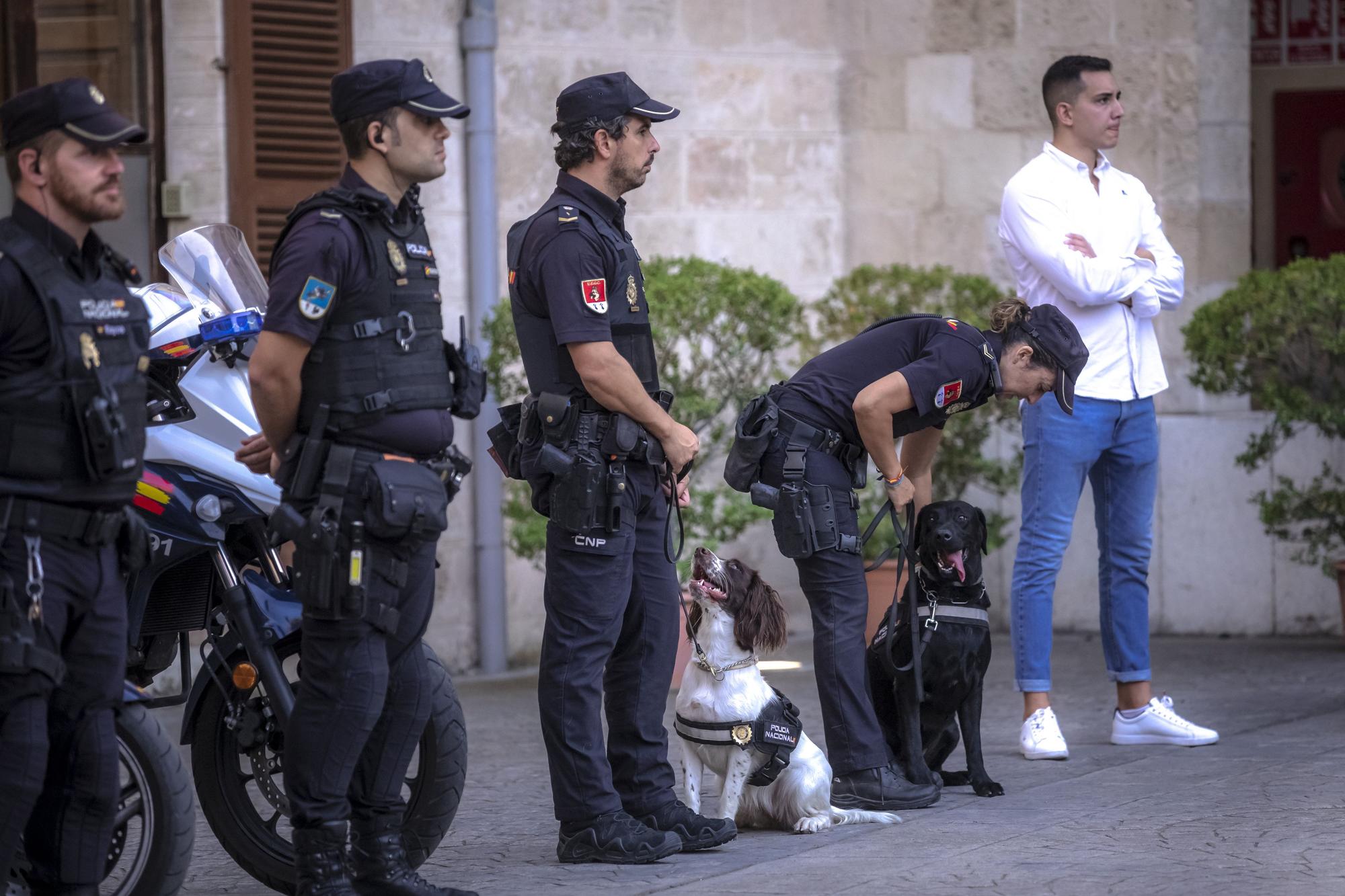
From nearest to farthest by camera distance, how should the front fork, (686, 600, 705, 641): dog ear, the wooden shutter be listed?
the front fork
(686, 600, 705, 641): dog ear
the wooden shutter

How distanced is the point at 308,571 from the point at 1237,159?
6.83 meters

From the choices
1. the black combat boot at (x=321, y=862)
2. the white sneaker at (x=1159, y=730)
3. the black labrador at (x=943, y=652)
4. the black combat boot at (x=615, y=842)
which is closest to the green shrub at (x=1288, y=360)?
the white sneaker at (x=1159, y=730)

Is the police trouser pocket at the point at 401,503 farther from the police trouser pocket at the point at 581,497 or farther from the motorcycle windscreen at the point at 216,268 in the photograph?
the motorcycle windscreen at the point at 216,268

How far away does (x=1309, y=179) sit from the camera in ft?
34.1

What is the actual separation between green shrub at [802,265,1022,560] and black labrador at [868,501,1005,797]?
3.18m

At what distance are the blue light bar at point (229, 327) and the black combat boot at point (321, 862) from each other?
1231mm

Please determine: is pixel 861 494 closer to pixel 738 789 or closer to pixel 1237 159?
pixel 1237 159

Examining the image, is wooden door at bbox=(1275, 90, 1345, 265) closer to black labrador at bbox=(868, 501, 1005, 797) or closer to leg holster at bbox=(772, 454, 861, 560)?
black labrador at bbox=(868, 501, 1005, 797)

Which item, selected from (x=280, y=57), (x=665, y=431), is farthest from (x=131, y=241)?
(x=665, y=431)

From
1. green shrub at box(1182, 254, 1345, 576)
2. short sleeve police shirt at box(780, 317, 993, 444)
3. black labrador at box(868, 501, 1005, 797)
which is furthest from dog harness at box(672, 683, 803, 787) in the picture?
green shrub at box(1182, 254, 1345, 576)

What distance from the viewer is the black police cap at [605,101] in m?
5.12

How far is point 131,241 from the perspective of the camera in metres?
8.53

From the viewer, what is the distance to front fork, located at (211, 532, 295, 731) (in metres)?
4.62

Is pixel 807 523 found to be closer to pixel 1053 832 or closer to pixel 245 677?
pixel 1053 832
